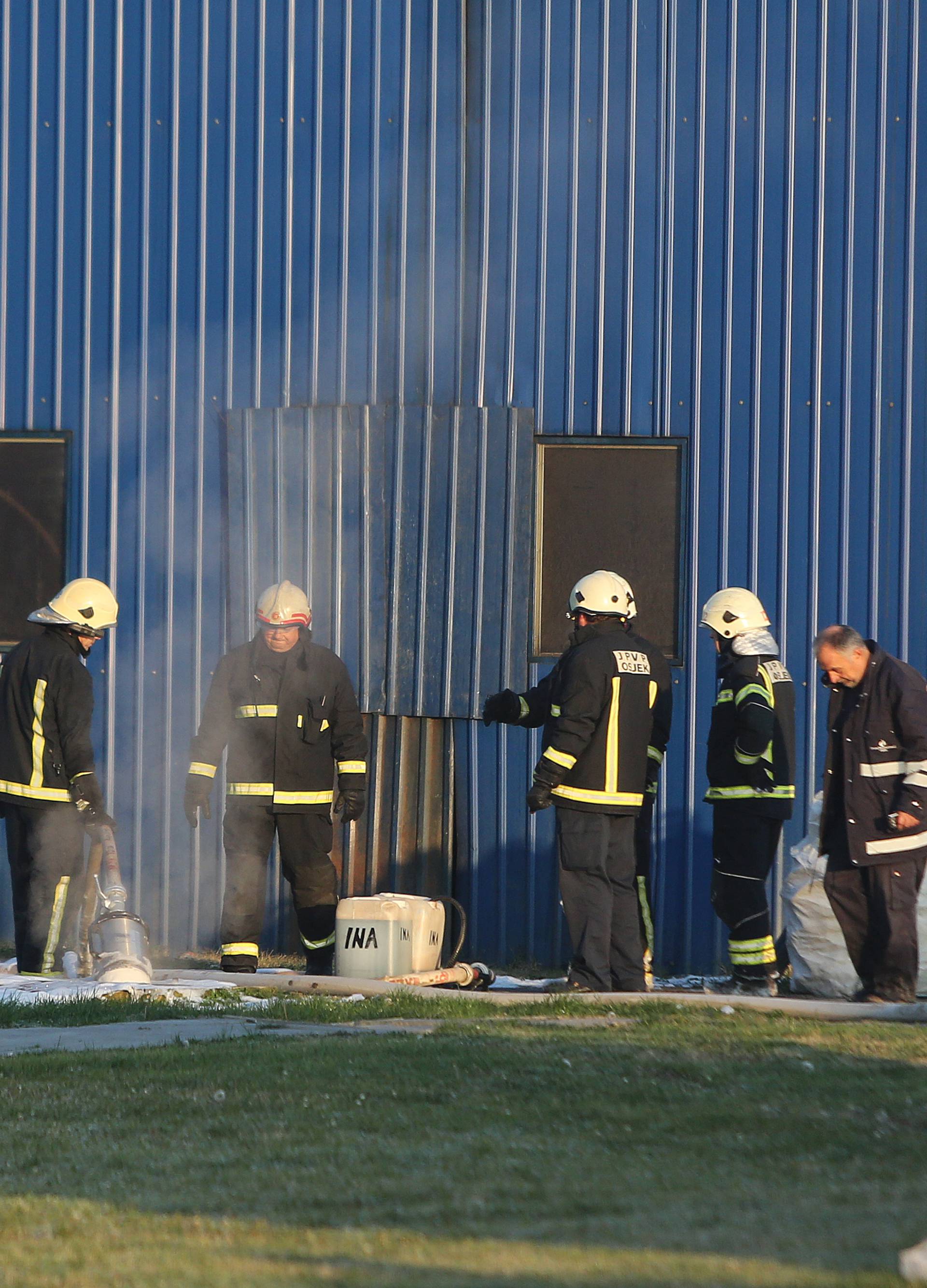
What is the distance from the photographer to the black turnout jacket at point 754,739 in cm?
740

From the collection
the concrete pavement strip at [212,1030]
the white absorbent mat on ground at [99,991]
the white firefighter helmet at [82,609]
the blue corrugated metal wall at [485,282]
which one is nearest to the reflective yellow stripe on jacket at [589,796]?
the concrete pavement strip at [212,1030]

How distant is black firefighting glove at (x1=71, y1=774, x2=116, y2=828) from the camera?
25.7 feet

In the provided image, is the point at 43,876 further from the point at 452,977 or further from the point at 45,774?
the point at 452,977

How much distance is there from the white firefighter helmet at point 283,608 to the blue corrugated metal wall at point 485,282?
5.00ft

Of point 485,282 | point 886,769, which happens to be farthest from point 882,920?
point 485,282

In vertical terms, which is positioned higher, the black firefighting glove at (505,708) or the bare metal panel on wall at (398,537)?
the bare metal panel on wall at (398,537)

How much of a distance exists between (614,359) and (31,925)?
462 centimetres

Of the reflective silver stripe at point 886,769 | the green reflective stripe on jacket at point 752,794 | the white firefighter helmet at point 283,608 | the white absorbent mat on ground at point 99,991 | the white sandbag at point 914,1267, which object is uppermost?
the white firefighter helmet at point 283,608

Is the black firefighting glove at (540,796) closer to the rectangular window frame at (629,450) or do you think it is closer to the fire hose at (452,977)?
the fire hose at (452,977)

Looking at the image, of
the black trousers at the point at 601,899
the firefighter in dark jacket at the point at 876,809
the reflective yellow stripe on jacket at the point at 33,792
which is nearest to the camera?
the firefighter in dark jacket at the point at 876,809

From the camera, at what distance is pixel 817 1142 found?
13.7 ft

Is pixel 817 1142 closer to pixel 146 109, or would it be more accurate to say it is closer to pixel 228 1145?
pixel 228 1145

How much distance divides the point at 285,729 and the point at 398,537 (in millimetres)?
1767

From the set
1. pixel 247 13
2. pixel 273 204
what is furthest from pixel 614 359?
pixel 247 13
